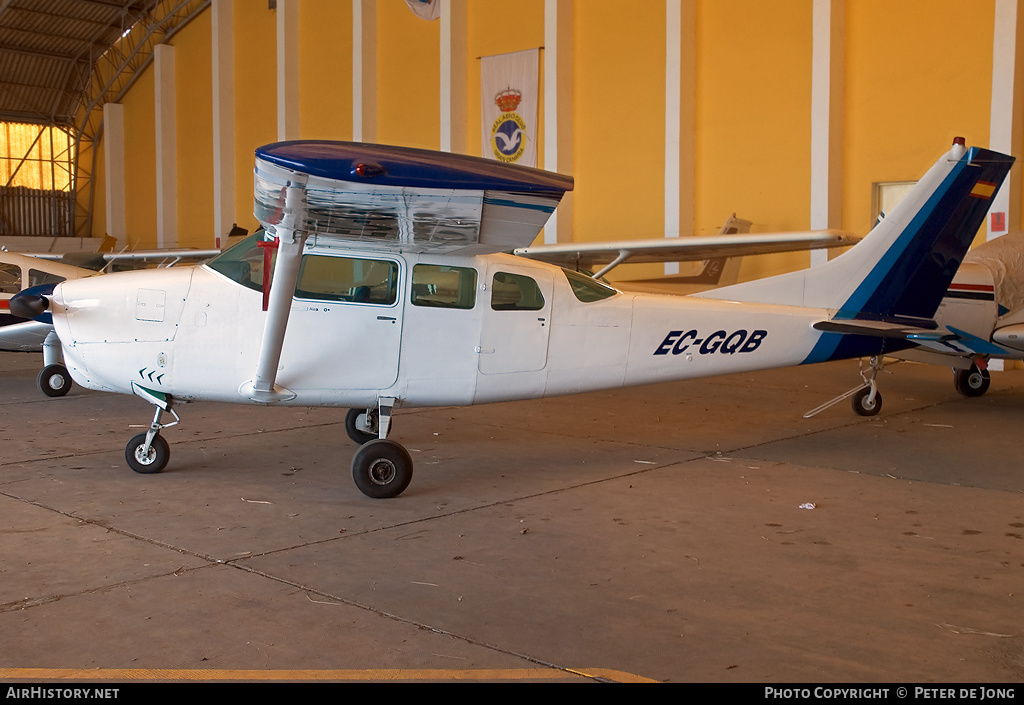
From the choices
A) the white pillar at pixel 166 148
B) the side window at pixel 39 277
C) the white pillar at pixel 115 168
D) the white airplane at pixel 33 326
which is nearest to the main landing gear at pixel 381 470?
the white airplane at pixel 33 326

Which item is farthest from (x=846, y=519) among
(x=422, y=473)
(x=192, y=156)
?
(x=192, y=156)

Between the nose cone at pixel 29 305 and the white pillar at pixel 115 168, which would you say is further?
the white pillar at pixel 115 168

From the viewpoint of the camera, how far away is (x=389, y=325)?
6.03 metres

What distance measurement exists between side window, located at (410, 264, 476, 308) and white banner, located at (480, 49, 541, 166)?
12905 millimetres

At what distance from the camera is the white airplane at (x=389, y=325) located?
17.7 ft

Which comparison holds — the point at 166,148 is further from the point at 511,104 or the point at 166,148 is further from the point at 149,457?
the point at 149,457

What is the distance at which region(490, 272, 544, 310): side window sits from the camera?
20.4ft

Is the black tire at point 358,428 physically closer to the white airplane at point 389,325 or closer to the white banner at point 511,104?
the white airplane at point 389,325

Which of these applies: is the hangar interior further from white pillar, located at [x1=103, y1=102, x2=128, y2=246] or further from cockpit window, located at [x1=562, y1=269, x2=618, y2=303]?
white pillar, located at [x1=103, y1=102, x2=128, y2=246]

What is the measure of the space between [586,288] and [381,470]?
1957mm

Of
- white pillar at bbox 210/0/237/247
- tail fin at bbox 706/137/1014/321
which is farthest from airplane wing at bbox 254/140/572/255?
white pillar at bbox 210/0/237/247

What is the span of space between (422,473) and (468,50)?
15.8 metres

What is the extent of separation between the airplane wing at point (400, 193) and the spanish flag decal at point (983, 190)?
441 cm

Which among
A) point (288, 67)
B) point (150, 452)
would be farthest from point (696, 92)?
point (150, 452)
